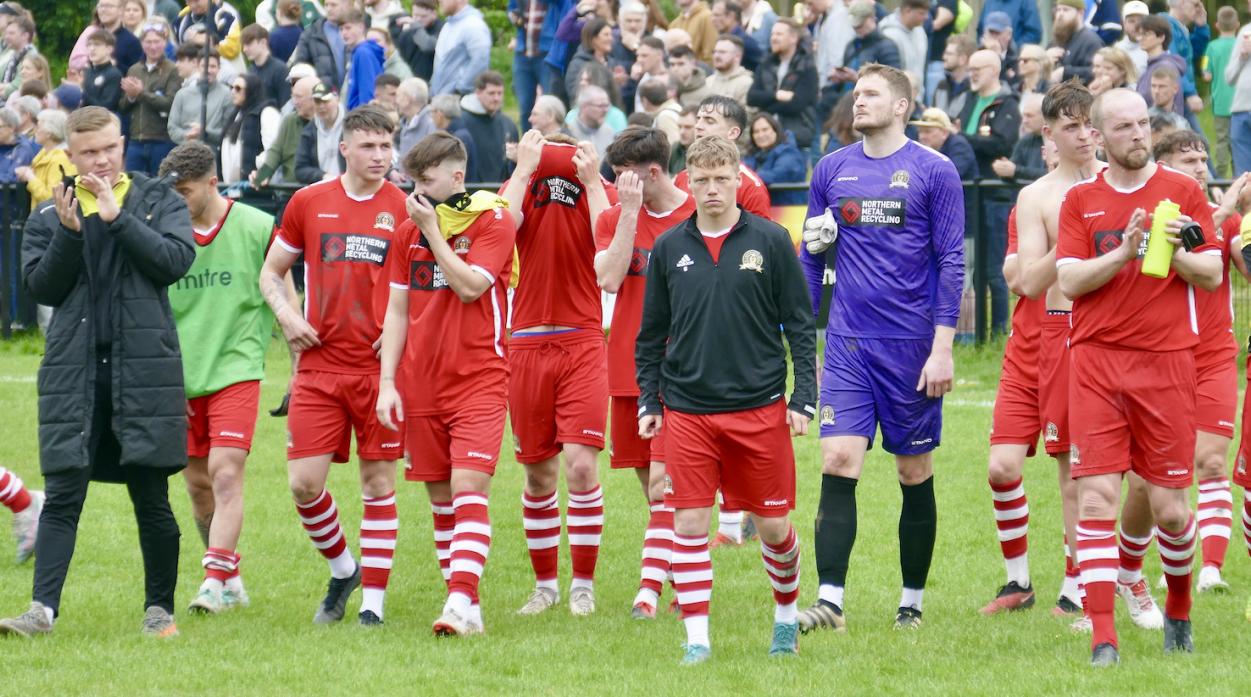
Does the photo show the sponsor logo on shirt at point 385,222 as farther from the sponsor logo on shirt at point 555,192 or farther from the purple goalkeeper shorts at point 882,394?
the purple goalkeeper shorts at point 882,394

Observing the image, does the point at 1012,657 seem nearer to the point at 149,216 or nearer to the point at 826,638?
the point at 826,638

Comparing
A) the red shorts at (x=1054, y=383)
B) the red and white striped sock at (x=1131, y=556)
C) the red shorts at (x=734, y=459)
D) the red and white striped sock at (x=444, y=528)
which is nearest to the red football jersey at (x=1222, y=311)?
the red shorts at (x=1054, y=383)

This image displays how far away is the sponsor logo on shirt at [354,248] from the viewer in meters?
8.81

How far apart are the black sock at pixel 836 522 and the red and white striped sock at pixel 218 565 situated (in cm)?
298

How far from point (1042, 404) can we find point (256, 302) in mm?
4009

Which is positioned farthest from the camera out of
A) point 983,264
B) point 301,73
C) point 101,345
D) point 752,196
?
point 301,73

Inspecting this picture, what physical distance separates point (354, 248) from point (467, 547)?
5.22 feet

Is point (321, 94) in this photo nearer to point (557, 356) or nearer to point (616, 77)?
point (616, 77)

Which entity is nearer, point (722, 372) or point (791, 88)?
point (722, 372)

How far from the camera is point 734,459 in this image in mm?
7719

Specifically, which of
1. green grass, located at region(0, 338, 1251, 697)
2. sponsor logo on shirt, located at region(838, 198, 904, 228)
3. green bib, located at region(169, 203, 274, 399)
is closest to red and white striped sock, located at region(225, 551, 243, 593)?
green grass, located at region(0, 338, 1251, 697)

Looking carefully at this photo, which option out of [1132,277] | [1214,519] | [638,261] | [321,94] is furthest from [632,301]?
[321,94]

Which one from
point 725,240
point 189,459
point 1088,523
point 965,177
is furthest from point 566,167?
point 965,177

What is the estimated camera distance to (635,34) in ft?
69.6
